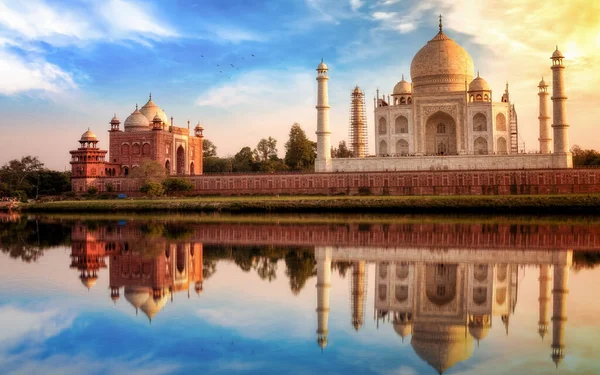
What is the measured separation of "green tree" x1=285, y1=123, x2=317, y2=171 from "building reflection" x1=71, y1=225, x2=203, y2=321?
3185cm

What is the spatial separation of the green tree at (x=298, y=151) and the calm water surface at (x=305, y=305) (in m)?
33.5

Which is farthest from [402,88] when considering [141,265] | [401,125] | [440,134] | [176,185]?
[141,265]

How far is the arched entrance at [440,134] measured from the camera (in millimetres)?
45656

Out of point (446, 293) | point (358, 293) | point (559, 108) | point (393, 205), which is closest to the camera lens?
point (446, 293)

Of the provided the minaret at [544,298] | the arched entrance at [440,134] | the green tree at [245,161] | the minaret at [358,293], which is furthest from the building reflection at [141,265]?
the green tree at [245,161]

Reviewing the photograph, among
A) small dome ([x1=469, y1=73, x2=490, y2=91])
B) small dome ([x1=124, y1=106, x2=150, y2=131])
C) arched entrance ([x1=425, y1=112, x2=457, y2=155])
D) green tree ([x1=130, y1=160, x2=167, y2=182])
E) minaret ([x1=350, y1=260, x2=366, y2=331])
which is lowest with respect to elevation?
minaret ([x1=350, y1=260, x2=366, y2=331])

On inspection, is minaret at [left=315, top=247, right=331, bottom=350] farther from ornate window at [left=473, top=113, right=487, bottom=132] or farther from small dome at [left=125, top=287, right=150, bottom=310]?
ornate window at [left=473, top=113, right=487, bottom=132]

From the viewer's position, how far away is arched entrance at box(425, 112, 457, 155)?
45656 mm

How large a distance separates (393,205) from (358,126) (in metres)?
16.4

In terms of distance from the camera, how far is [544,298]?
11102 mm

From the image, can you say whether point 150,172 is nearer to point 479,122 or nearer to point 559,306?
point 479,122

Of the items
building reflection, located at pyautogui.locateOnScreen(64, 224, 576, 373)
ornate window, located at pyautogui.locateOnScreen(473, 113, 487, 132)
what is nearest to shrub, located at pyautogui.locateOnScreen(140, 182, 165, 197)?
ornate window, located at pyautogui.locateOnScreen(473, 113, 487, 132)

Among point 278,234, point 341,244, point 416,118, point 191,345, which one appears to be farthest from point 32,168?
point 191,345

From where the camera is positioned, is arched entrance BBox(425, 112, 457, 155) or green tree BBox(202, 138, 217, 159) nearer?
arched entrance BBox(425, 112, 457, 155)
